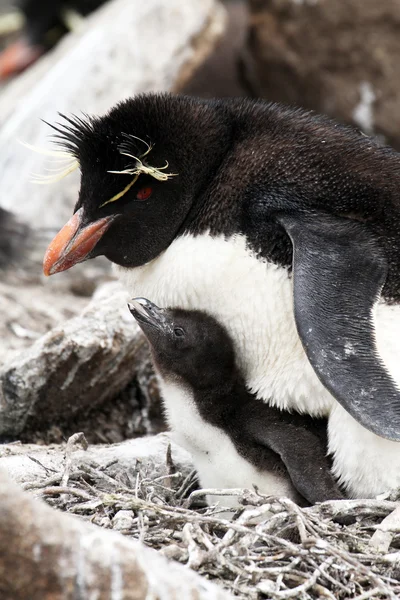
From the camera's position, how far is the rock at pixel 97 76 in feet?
21.2

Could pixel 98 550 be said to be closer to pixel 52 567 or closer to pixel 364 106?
pixel 52 567

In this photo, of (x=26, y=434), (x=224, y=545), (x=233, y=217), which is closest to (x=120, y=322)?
(x=26, y=434)

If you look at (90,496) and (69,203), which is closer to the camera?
(90,496)

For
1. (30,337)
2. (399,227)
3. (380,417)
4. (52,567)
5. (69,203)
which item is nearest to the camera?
(52,567)

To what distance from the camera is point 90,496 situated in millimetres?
3008

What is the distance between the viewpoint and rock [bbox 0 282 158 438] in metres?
4.11

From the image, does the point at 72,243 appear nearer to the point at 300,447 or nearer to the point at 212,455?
the point at 212,455

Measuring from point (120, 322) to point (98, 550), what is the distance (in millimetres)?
2337

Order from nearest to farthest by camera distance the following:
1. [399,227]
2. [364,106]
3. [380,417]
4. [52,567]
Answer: [52,567] < [380,417] < [399,227] < [364,106]

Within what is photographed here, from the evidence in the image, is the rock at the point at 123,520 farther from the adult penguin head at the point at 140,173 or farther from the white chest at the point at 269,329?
the adult penguin head at the point at 140,173

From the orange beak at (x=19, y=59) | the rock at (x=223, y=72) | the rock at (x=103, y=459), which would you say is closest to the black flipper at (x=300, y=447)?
the rock at (x=103, y=459)

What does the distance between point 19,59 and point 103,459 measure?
6.50 m

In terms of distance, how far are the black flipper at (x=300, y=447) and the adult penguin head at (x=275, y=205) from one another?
0.34 meters

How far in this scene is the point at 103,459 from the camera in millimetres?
3674
